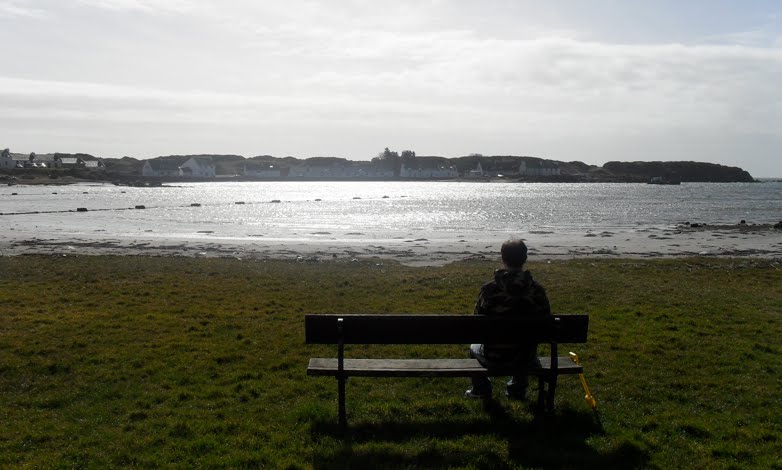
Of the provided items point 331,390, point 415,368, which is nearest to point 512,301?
point 415,368

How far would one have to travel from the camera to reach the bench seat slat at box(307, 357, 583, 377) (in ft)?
19.8

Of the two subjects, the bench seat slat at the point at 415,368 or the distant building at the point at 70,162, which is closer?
the bench seat slat at the point at 415,368

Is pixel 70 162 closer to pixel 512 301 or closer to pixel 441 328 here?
pixel 441 328

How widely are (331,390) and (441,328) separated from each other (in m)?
1.73

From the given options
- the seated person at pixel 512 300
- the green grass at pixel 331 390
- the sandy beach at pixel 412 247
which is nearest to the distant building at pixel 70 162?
the sandy beach at pixel 412 247

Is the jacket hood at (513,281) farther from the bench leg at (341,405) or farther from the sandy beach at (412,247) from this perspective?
the sandy beach at (412,247)

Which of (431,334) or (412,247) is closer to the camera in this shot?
(431,334)

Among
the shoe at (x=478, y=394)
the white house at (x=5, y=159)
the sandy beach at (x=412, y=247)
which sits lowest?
the sandy beach at (x=412, y=247)

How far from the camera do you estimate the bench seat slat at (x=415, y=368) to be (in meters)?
6.02

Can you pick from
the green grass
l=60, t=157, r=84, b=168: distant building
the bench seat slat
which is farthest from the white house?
the bench seat slat

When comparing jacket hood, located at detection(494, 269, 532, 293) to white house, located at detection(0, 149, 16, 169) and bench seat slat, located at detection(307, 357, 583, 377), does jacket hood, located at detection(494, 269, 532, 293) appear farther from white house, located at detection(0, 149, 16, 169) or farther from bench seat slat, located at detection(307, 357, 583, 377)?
white house, located at detection(0, 149, 16, 169)

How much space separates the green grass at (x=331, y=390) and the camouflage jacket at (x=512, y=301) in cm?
60

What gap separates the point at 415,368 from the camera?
6168 mm

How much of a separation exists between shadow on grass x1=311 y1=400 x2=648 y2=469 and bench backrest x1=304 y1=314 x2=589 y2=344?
0.77 m
